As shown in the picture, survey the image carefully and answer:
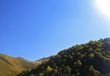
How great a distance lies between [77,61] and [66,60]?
9.26 metres

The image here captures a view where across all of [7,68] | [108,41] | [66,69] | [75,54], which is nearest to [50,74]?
[66,69]

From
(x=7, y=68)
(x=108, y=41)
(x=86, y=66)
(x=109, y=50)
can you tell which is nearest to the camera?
(x=86, y=66)

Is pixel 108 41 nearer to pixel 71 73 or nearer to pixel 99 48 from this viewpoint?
pixel 99 48

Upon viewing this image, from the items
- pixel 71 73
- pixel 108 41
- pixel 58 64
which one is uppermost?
pixel 108 41

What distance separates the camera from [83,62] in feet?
503

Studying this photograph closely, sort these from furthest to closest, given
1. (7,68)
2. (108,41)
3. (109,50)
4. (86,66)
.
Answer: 1. (7,68)
2. (108,41)
3. (109,50)
4. (86,66)

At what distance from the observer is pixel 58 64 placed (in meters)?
162

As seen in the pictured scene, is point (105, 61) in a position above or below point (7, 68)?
below

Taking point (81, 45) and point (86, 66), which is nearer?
point (86, 66)

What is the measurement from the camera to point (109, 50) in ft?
525

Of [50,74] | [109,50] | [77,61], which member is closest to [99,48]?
[109,50]

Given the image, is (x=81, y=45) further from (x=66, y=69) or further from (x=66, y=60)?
(x=66, y=69)

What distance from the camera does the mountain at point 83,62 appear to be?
143 m

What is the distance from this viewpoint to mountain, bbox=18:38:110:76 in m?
143
